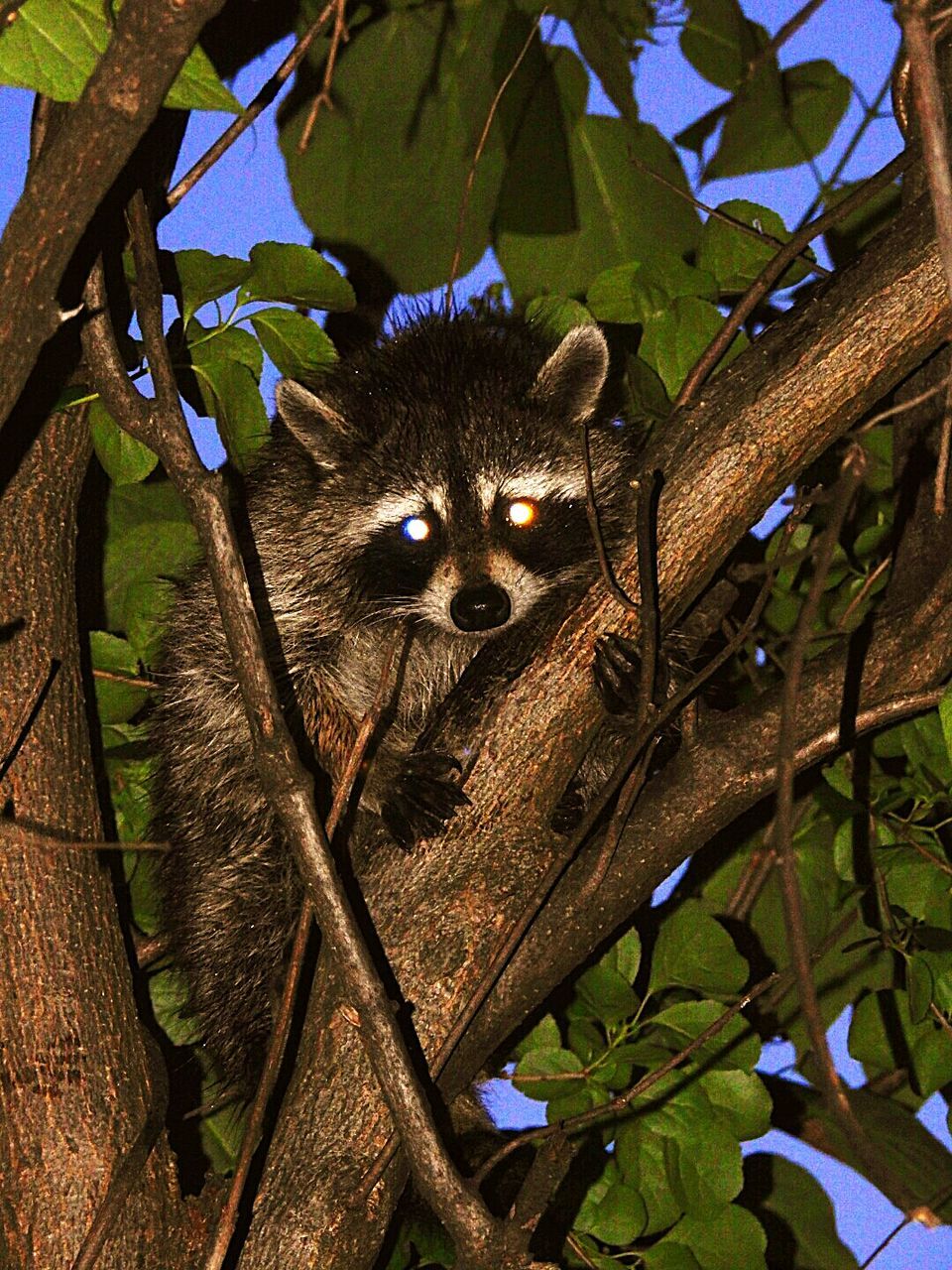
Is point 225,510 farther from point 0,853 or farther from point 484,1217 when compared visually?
point 484,1217

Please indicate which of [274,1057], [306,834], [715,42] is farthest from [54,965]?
[715,42]

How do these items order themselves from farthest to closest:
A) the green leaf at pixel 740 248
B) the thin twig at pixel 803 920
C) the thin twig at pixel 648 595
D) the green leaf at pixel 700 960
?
the green leaf at pixel 740 248 < the green leaf at pixel 700 960 < the thin twig at pixel 648 595 < the thin twig at pixel 803 920

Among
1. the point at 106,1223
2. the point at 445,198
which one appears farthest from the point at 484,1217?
the point at 445,198

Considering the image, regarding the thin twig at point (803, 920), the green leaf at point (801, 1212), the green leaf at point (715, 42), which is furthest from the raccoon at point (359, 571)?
the thin twig at point (803, 920)

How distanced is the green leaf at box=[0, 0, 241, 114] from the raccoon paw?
3.32 feet

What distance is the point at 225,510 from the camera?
2.03 meters

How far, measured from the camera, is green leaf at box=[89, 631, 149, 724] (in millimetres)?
3094

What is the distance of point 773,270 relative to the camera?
2525mm

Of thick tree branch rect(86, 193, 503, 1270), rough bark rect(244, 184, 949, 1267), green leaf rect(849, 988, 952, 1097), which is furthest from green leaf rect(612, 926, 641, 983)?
thick tree branch rect(86, 193, 503, 1270)

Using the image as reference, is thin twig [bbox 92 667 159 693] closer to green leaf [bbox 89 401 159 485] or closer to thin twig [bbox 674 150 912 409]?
green leaf [bbox 89 401 159 485]

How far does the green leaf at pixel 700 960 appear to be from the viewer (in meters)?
2.68

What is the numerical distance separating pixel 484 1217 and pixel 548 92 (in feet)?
7.90

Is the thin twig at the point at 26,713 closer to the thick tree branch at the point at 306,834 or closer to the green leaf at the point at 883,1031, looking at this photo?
the thick tree branch at the point at 306,834

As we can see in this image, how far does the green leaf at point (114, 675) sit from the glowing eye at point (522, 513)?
82 cm
